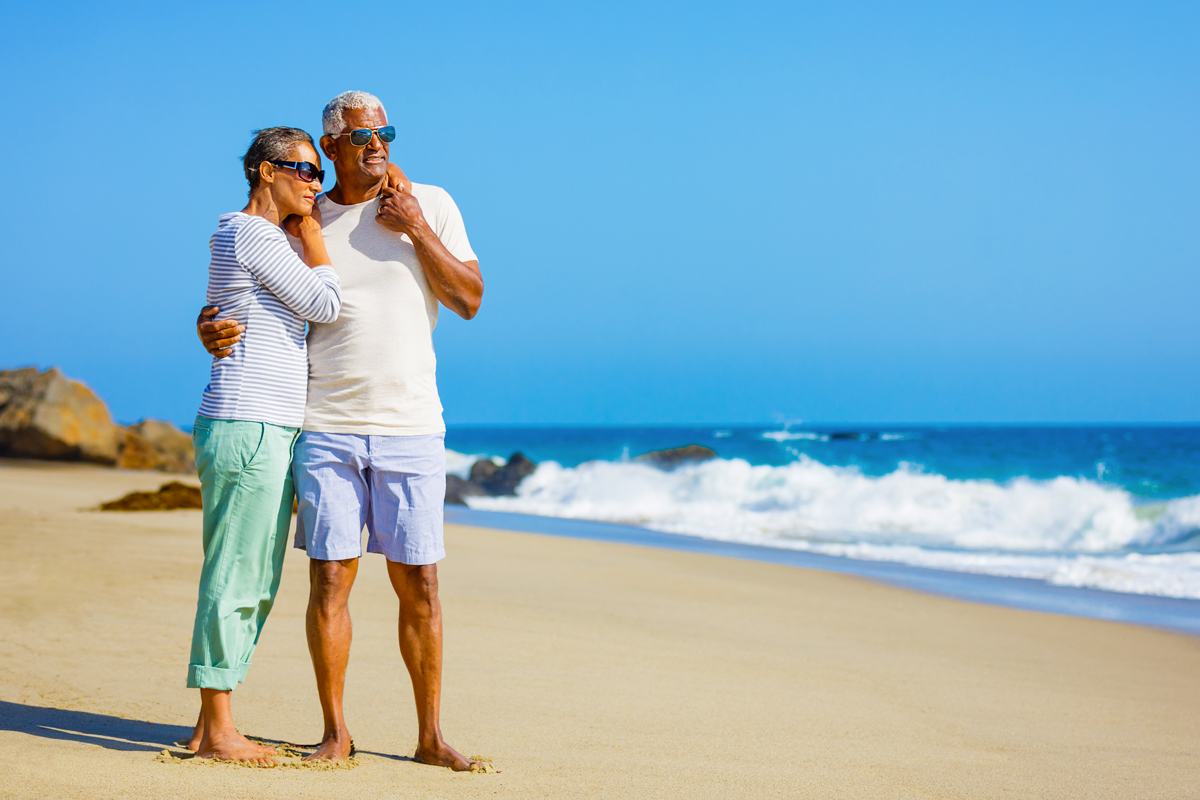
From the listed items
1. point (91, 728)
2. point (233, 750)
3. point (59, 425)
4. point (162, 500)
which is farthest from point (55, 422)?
point (233, 750)

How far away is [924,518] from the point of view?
16906mm

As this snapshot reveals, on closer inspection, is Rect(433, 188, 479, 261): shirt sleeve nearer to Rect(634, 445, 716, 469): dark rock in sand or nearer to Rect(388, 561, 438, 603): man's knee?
Rect(388, 561, 438, 603): man's knee

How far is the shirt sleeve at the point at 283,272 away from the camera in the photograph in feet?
9.55

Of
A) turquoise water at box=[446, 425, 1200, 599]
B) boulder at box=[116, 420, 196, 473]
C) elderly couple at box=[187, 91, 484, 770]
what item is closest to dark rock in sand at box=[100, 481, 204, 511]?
turquoise water at box=[446, 425, 1200, 599]

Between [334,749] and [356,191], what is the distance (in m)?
1.77

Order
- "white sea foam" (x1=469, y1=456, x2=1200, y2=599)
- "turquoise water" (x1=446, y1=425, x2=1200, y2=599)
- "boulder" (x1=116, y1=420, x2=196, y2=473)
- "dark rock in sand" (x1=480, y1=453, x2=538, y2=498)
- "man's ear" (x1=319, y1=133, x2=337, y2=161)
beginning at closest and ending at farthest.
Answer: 1. "man's ear" (x1=319, y1=133, x2=337, y2=161)
2. "white sea foam" (x1=469, y1=456, x2=1200, y2=599)
3. "turquoise water" (x1=446, y1=425, x2=1200, y2=599)
4. "boulder" (x1=116, y1=420, x2=196, y2=473)
5. "dark rock in sand" (x1=480, y1=453, x2=538, y2=498)

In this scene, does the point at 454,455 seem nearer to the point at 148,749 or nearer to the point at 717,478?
the point at 717,478

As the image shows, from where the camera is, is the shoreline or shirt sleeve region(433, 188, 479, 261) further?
the shoreline

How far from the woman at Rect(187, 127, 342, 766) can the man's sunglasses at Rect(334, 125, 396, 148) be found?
0.38m

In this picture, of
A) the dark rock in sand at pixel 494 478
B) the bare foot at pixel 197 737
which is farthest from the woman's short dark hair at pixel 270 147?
the dark rock in sand at pixel 494 478

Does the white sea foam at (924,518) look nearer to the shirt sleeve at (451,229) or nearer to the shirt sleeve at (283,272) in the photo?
the shirt sleeve at (451,229)

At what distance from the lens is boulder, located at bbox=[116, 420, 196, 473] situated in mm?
17969

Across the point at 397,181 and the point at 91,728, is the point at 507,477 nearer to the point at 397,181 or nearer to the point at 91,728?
the point at 91,728

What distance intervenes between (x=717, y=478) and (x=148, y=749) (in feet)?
65.3
